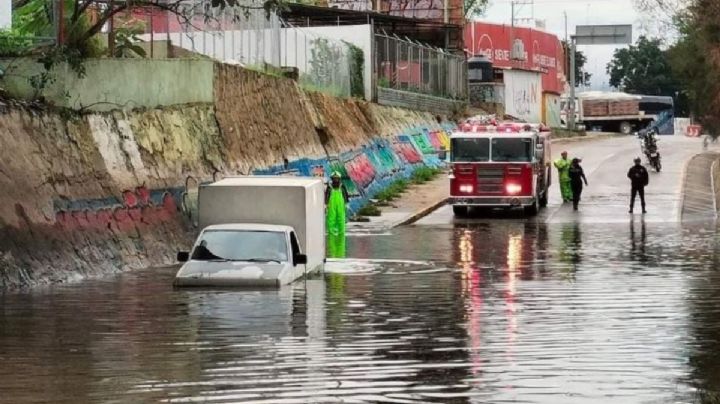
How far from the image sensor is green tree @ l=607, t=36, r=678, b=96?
173250 mm

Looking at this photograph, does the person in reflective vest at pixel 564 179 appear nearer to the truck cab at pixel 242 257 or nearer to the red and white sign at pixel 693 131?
the truck cab at pixel 242 257

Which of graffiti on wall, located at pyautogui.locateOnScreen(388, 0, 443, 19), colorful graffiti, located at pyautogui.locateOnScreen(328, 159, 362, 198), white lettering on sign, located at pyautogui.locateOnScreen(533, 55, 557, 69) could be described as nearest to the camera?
colorful graffiti, located at pyautogui.locateOnScreen(328, 159, 362, 198)

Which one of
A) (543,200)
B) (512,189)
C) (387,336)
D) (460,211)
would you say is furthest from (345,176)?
(387,336)

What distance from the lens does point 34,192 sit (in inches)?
1095

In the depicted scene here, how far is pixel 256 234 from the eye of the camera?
83.6 ft

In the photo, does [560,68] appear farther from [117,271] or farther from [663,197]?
[117,271]

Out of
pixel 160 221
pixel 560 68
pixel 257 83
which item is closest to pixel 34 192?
pixel 160 221

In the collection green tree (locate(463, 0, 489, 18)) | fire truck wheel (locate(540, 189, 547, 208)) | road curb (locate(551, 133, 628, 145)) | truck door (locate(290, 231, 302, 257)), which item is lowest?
fire truck wheel (locate(540, 189, 547, 208))

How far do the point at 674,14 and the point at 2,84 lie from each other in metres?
49.5

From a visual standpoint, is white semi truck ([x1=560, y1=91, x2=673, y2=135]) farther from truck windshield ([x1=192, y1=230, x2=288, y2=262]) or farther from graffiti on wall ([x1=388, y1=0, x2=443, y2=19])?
truck windshield ([x1=192, y1=230, x2=288, y2=262])

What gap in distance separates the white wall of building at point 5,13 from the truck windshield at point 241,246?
7163mm

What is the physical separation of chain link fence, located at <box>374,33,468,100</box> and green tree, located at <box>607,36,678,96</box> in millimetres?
91680

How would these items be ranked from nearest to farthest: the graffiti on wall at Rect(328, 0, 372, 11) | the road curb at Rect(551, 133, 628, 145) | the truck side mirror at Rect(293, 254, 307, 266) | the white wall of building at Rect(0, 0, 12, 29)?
1. the truck side mirror at Rect(293, 254, 307, 266)
2. the white wall of building at Rect(0, 0, 12, 29)
3. the graffiti on wall at Rect(328, 0, 372, 11)
4. the road curb at Rect(551, 133, 628, 145)

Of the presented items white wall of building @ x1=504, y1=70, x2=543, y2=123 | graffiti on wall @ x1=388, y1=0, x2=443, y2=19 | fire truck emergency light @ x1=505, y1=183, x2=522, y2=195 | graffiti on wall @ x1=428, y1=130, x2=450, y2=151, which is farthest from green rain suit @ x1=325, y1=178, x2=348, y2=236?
white wall of building @ x1=504, y1=70, x2=543, y2=123
